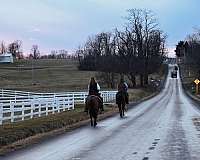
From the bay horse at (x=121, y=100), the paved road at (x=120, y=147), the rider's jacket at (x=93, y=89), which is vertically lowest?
the paved road at (x=120, y=147)

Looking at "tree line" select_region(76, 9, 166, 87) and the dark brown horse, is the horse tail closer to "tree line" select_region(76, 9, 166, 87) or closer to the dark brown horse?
the dark brown horse

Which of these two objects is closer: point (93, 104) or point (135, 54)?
point (93, 104)

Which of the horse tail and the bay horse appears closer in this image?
the horse tail

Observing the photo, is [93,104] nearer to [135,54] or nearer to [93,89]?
[93,89]

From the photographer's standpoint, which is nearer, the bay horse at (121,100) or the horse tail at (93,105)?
the horse tail at (93,105)

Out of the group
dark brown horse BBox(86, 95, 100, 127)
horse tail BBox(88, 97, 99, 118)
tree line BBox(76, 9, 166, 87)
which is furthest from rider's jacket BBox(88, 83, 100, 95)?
Result: tree line BBox(76, 9, 166, 87)

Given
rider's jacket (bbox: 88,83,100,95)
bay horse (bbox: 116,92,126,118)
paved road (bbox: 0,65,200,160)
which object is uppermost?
rider's jacket (bbox: 88,83,100,95)

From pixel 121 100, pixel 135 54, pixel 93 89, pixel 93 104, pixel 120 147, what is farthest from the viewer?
pixel 135 54

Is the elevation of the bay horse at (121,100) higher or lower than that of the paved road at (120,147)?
higher

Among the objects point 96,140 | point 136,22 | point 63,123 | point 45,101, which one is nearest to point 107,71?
point 136,22

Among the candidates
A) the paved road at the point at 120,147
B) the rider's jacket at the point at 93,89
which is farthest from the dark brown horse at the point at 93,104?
the paved road at the point at 120,147

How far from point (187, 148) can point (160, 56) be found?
101600 millimetres

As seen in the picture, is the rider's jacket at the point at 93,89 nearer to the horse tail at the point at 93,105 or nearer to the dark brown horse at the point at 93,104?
the dark brown horse at the point at 93,104

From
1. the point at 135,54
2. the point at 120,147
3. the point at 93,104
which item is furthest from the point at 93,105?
the point at 135,54
